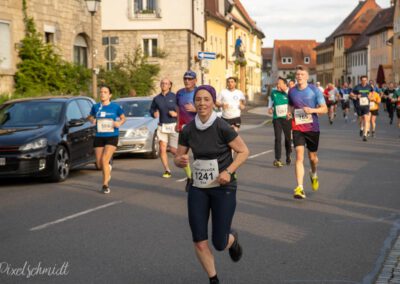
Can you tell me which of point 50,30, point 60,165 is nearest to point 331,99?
point 50,30

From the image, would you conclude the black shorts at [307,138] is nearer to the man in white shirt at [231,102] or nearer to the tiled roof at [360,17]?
the man in white shirt at [231,102]

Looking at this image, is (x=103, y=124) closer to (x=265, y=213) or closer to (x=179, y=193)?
(x=179, y=193)

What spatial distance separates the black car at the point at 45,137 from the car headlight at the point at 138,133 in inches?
96.6

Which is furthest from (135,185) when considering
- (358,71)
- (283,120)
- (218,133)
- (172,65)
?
(358,71)

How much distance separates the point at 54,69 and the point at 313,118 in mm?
17070

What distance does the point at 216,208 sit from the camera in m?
6.36

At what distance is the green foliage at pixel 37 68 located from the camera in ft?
87.6

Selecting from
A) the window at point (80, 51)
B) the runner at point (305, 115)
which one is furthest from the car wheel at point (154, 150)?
the window at point (80, 51)

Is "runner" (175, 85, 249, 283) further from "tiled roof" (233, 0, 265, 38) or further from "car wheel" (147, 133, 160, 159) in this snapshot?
"tiled roof" (233, 0, 265, 38)

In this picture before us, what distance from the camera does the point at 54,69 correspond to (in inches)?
1091

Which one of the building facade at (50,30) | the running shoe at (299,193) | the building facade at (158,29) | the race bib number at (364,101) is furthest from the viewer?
the building facade at (158,29)

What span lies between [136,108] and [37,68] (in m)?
7.56

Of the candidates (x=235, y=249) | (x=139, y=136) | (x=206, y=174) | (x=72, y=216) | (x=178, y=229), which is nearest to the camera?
(x=206, y=174)

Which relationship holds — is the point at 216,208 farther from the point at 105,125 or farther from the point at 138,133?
the point at 138,133
